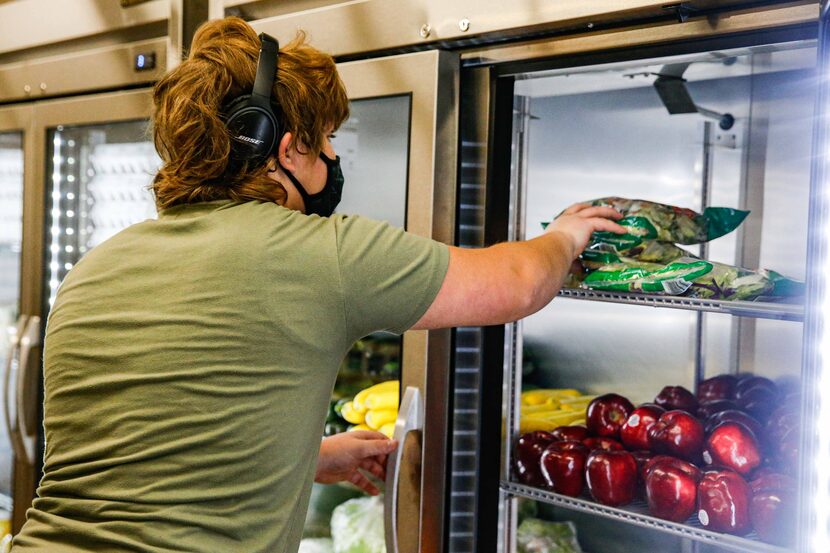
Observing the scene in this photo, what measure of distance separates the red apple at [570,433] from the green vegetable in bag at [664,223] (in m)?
0.45

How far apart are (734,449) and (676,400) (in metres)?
0.31

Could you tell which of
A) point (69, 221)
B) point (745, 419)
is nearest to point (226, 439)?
point (745, 419)

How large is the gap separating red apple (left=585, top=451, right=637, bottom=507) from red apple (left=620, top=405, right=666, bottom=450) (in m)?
0.08

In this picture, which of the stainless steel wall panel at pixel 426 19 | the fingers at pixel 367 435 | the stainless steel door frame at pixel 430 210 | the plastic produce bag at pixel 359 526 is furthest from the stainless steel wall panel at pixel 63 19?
the plastic produce bag at pixel 359 526

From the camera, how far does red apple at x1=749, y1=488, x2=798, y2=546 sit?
158cm

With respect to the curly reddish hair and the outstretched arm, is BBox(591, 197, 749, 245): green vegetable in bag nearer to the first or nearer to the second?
the outstretched arm

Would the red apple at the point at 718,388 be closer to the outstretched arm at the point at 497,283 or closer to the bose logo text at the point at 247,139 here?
the outstretched arm at the point at 497,283

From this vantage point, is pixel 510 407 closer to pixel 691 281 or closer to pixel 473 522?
pixel 473 522

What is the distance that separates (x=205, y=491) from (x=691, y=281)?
905 millimetres

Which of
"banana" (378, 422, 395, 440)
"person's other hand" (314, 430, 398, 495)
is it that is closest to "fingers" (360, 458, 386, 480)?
"person's other hand" (314, 430, 398, 495)

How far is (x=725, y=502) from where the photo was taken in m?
1.64

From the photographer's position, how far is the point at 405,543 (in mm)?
1880

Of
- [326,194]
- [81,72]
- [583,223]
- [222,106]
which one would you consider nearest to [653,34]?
[583,223]

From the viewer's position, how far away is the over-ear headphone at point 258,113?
1388 mm
